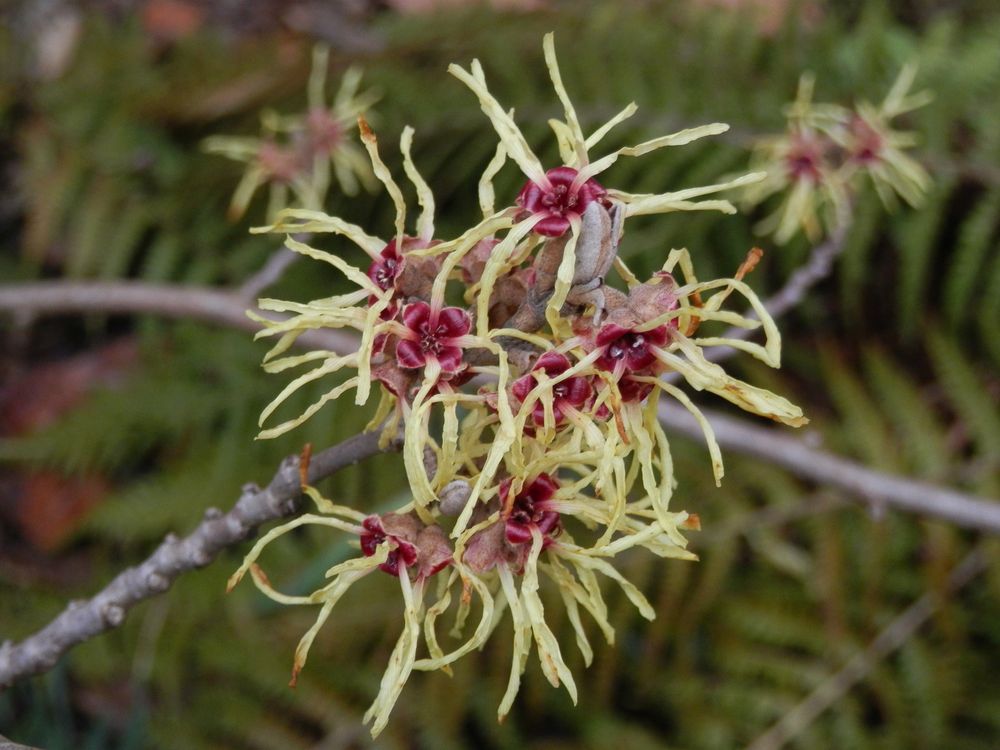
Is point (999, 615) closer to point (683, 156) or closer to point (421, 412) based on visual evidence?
point (683, 156)

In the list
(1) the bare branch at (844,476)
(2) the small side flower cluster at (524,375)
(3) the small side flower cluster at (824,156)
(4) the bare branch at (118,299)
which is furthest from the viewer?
Result: (4) the bare branch at (118,299)

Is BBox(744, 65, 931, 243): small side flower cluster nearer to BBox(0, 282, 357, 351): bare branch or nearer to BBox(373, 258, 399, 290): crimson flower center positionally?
BBox(373, 258, 399, 290): crimson flower center

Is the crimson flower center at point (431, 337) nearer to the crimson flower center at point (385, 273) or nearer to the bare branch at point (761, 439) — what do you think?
the crimson flower center at point (385, 273)

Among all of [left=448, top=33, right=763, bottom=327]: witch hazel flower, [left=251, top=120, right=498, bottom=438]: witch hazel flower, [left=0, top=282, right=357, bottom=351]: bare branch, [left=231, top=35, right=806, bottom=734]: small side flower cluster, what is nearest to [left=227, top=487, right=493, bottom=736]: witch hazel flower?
[left=231, top=35, right=806, bottom=734]: small side flower cluster

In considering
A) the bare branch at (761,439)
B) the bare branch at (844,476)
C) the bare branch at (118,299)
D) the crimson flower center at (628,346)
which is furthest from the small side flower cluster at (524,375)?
the bare branch at (118,299)

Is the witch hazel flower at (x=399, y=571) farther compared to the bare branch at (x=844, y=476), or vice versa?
the bare branch at (x=844, y=476)

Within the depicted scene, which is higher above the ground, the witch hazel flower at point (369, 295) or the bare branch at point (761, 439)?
the witch hazel flower at point (369, 295)
